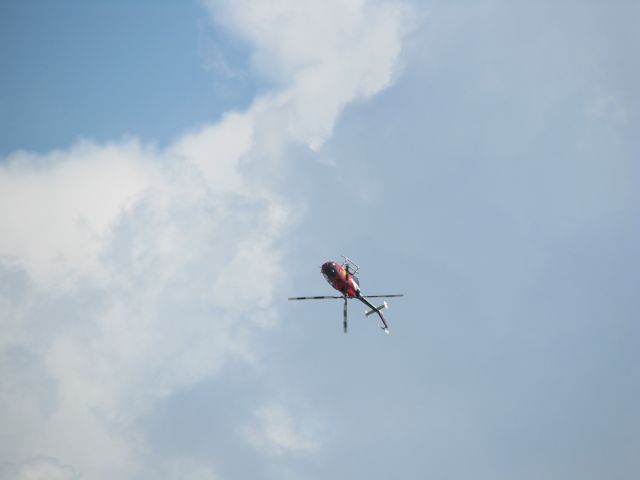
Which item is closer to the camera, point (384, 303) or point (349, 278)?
point (349, 278)

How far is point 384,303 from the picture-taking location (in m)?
107

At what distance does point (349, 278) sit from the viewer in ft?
323

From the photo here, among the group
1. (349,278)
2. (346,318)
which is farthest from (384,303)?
(346,318)

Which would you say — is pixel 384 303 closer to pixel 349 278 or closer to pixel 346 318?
pixel 349 278

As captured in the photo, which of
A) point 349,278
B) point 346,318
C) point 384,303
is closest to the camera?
point 346,318

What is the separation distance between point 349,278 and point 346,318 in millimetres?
9715

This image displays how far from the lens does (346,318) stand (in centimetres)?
9012

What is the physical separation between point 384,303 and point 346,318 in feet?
59.5

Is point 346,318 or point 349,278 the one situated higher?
point 349,278

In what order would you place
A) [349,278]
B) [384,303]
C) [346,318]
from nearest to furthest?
[346,318], [349,278], [384,303]

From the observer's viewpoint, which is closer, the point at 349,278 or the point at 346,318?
the point at 346,318

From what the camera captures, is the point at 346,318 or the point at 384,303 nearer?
the point at 346,318

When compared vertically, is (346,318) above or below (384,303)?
below
